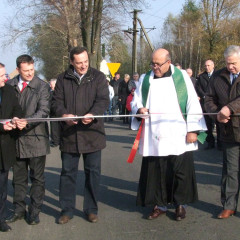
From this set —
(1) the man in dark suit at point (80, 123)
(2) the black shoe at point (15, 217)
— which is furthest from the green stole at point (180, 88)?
(2) the black shoe at point (15, 217)

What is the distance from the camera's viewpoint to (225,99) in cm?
470

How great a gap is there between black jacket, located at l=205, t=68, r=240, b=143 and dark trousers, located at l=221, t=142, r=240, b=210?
123 millimetres

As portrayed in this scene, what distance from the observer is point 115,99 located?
59.7 feet

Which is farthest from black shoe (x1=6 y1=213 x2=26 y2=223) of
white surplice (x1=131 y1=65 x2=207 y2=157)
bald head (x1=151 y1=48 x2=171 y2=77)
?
bald head (x1=151 y1=48 x2=171 y2=77)

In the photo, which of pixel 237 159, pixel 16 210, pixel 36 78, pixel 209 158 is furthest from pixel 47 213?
pixel 209 158

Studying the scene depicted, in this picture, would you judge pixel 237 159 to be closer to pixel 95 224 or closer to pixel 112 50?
pixel 95 224

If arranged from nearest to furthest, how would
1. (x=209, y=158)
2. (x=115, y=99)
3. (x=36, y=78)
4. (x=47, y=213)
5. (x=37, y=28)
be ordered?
(x=36, y=78), (x=47, y=213), (x=209, y=158), (x=115, y=99), (x=37, y=28)

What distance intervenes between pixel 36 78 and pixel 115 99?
13421mm

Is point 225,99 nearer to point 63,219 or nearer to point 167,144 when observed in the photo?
point 167,144

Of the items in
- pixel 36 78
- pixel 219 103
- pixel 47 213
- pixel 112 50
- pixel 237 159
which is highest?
pixel 112 50

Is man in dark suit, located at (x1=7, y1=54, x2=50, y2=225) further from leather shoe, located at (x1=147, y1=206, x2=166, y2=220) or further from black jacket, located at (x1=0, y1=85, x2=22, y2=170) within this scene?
leather shoe, located at (x1=147, y1=206, x2=166, y2=220)

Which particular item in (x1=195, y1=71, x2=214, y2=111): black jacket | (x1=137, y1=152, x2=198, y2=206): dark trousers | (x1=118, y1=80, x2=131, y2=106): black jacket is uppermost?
(x1=195, y1=71, x2=214, y2=111): black jacket

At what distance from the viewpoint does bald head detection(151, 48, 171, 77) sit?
461 centimetres

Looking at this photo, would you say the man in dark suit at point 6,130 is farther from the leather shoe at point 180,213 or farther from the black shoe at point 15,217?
the leather shoe at point 180,213
